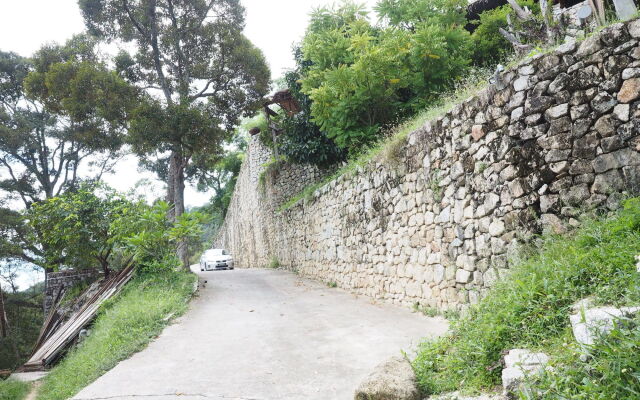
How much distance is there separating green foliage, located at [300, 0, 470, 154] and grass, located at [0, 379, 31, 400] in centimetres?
907

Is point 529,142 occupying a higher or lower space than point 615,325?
higher

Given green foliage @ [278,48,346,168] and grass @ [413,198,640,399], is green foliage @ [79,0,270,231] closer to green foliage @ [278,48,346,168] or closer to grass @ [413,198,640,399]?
green foliage @ [278,48,346,168]

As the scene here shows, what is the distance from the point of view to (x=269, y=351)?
5.36 m

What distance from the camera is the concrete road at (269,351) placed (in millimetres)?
4125

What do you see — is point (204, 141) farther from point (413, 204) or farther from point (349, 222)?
point (413, 204)

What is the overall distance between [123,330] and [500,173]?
6.71 meters

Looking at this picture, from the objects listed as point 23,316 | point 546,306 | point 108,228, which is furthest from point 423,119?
point 23,316

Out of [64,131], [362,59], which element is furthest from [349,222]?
[64,131]

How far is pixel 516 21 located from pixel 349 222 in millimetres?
5633

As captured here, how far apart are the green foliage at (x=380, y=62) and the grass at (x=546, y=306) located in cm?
604

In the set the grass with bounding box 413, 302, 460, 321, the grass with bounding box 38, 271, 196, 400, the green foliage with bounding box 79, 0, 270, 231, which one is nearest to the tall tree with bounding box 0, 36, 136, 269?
the green foliage with bounding box 79, 0, 270, 231

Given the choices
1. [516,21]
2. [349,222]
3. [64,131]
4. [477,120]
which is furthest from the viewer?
[64,131]

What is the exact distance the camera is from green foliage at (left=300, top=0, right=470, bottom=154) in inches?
352

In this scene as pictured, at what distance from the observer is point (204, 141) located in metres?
A: 15.6
